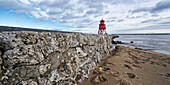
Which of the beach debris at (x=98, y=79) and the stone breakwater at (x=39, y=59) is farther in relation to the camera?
the beach debris at (x=98, y=79)

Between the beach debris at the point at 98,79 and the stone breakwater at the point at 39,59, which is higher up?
the stone breakwater at the point at 39,59

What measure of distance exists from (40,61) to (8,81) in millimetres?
841

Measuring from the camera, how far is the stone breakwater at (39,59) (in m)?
2.12

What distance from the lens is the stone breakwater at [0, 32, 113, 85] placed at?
6.97ft

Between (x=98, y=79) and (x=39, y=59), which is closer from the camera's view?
(x=39, y=59)

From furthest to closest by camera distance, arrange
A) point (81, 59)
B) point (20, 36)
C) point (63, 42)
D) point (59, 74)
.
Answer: point (81, 59) → point (63, 42) → point (59, 74) → point (20, 36)

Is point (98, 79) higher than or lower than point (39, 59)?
lower

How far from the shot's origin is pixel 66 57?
336 cm

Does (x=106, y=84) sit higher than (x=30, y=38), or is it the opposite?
(x=30, y=38)

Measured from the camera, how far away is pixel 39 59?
8.34 ft

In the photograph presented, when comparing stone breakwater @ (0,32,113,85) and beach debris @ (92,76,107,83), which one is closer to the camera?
stone breakwater @ (0,32,113,85)

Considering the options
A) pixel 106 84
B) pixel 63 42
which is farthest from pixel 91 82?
pixel 63 42

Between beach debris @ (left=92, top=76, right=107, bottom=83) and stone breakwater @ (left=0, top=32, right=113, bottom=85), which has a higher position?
stone breakwater @ (left=0, top=32, right=113, bottom=85)

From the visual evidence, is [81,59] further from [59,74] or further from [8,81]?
[8,81]
